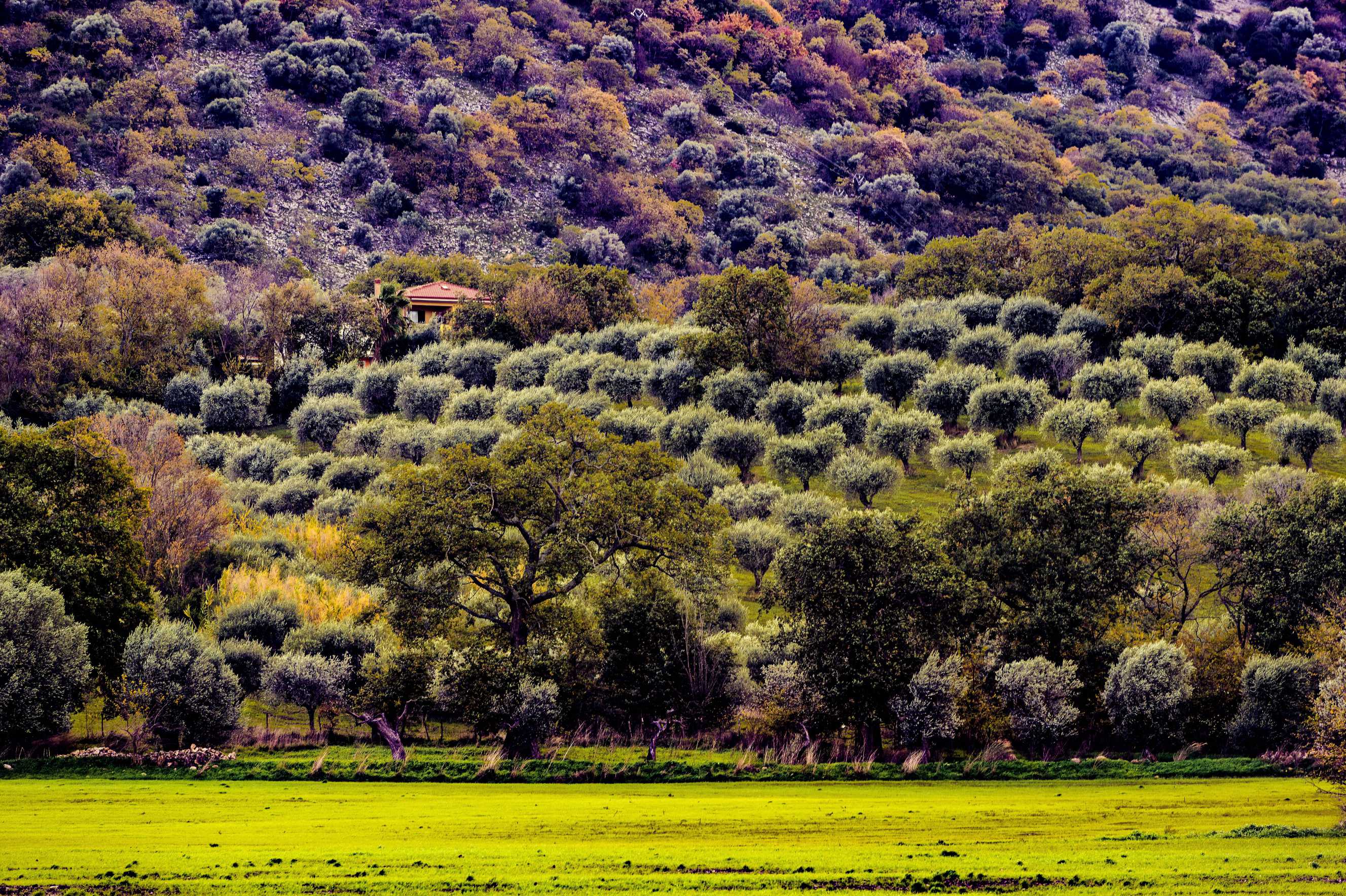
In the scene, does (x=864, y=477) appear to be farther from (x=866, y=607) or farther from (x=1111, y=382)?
(x=866, y=607)

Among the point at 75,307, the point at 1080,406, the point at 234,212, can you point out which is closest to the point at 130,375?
the point at 75,307

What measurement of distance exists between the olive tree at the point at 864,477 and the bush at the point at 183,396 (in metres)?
61.0

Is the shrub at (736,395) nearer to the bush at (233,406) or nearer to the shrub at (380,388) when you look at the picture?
the shrub at (380,388)

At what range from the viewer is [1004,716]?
48.8 meters

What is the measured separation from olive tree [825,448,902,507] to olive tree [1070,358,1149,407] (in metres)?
18.3

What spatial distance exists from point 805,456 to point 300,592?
111 ft

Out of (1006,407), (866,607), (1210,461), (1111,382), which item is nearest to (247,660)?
(866,607)

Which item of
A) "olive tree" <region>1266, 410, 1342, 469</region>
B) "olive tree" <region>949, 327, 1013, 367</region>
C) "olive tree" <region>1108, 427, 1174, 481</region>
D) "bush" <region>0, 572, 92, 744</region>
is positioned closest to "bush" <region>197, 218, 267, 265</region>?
"olive tree" <region>949, 327, 1013, 367</region>

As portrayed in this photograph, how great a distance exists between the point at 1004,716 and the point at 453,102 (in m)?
168

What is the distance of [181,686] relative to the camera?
47.8 m

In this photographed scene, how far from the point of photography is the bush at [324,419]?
100312mm

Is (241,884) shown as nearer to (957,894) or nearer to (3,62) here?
(957,894)

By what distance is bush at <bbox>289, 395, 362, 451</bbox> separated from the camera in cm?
10031

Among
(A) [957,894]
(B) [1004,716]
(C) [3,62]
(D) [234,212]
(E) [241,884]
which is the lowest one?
(B) [1004,716]
